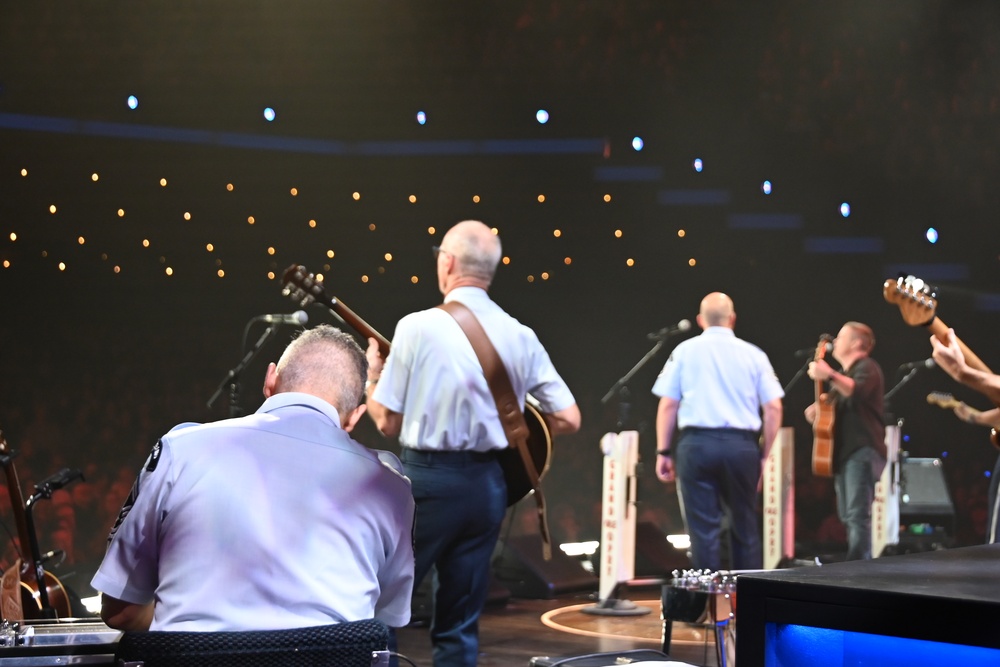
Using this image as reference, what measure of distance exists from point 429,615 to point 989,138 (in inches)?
247

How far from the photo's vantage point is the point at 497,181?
27.2ft

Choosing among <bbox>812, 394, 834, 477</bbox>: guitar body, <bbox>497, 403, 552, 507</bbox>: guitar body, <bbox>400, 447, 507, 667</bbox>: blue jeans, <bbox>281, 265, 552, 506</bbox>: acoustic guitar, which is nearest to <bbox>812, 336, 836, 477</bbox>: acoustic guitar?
<bbox>812, 394, 834, 477</bbox>: guitar body

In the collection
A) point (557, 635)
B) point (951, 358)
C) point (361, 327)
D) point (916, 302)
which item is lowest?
point (557, 635)

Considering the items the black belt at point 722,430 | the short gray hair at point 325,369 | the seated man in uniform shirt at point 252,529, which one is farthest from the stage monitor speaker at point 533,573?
the seated man in uniform shirt at point 252,529

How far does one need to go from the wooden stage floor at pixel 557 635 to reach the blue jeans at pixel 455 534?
133cm

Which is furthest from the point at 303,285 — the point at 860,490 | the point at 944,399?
the point at 944,399

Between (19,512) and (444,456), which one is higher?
(444,456)

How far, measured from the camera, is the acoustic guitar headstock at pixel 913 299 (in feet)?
15.1

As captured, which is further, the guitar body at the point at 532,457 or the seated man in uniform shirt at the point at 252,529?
the guitar body at the point at 532,457

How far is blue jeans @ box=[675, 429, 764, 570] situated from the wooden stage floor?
1.44 ft

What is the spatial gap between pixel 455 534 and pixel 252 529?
5.74 ft

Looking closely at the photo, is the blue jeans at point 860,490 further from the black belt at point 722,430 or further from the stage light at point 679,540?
the black belt at point 722,430

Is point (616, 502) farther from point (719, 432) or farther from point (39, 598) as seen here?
point (39, 598)

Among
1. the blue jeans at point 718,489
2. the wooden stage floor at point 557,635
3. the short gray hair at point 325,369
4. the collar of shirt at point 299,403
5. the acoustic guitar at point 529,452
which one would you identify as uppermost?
the short gray hair at point 325,369
